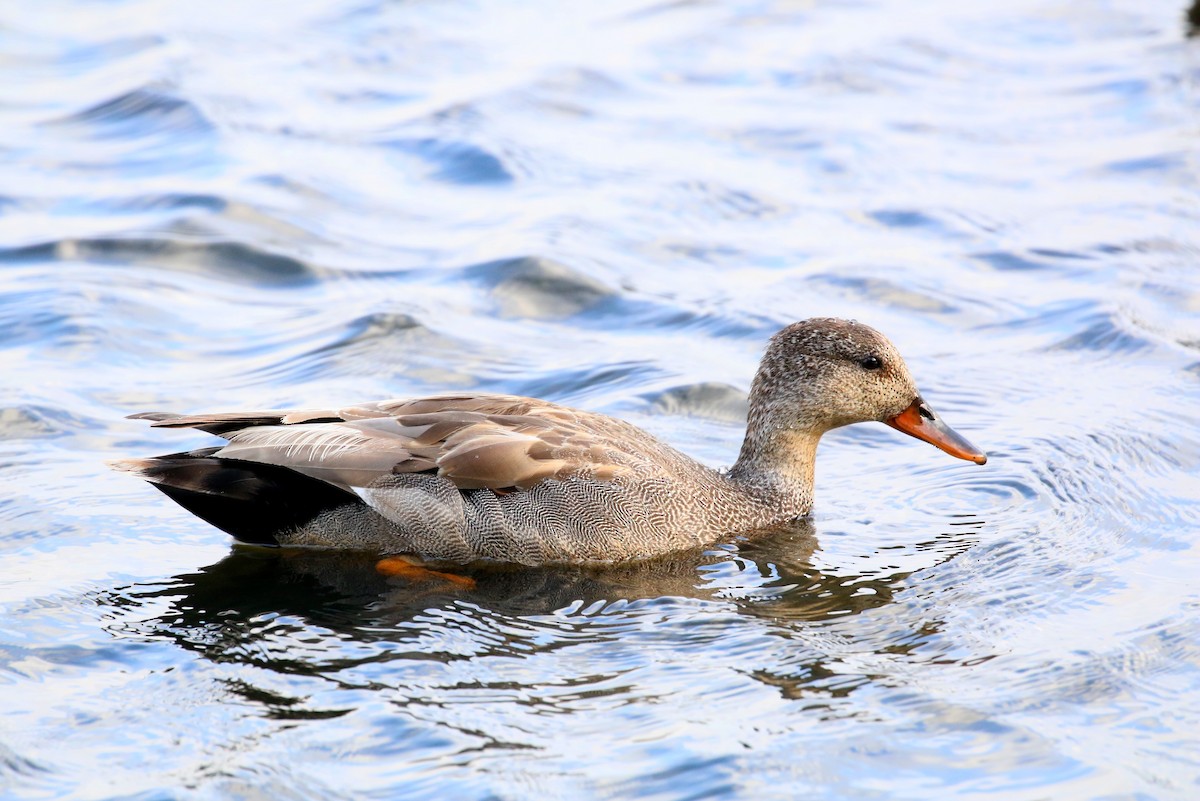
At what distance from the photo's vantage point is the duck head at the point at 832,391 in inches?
324

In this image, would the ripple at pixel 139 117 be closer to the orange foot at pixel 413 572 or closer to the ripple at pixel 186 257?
the ripple at pixel 186 257

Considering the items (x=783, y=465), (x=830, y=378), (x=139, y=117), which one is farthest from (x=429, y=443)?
(x=139, y=117)

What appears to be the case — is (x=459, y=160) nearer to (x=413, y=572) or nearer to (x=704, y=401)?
(x=704, y=401)

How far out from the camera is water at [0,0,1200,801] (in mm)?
6035

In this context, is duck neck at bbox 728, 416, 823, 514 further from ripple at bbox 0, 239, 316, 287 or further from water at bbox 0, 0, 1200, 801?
ripple at bbox 0, 239, 316, 287

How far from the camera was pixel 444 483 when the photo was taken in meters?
7.40

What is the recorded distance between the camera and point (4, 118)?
1427 centimetres

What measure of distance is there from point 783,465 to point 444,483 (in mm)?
1907

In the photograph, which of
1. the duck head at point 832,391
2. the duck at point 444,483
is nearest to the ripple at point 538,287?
the duck head at point 832,391

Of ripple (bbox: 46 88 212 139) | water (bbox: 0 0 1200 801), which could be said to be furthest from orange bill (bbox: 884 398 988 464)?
ripple (bbox: 46 88 212 139)

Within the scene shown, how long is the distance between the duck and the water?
20cm

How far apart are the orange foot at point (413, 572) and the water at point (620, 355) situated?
0.33 ft

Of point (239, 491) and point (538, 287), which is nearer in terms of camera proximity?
point (239, 491)

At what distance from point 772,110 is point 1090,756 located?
9.75m
